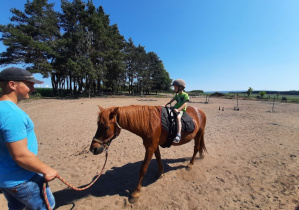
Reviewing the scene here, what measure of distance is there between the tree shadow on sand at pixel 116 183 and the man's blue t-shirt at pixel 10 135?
5.99 feet

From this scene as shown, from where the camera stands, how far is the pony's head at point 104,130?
7.66 feet

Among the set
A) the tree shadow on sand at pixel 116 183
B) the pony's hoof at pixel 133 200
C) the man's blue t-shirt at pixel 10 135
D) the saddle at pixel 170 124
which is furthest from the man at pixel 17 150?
the saddle at pixel 170 124

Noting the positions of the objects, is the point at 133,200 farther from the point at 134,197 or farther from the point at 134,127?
the point at 134,127

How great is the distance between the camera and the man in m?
1.13

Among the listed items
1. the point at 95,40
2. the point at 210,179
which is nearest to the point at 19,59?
the point at 95,40

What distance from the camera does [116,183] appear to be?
3.20 m

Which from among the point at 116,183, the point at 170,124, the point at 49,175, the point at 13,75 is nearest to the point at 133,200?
the point at 116,183

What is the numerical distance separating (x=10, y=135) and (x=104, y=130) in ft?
4.42

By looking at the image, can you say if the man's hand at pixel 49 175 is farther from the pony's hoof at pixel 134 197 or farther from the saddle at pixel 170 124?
the saddle at pixel 170 124

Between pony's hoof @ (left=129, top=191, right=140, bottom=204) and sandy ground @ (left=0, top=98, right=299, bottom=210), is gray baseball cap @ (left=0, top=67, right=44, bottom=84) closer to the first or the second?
sandy ground @ (left=0, top=98, right=299, bottom=210)

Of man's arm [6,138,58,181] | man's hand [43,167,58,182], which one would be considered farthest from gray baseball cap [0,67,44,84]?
man's hand [43,167,58,182]

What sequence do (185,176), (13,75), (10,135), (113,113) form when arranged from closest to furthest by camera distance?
(10,135), (13,75), (113,113), (185,176)

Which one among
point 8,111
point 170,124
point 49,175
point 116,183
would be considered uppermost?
point 8,111

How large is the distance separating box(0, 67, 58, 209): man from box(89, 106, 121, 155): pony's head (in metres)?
0.95
